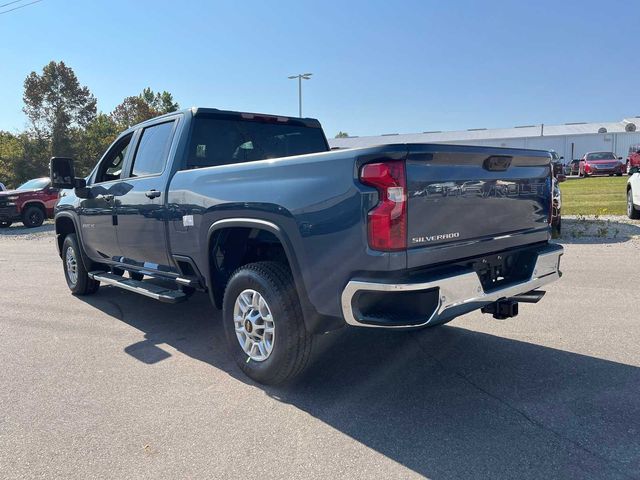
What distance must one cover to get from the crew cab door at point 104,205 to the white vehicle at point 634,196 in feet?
35.4

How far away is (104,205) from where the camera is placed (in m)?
5.60

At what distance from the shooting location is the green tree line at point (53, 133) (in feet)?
137

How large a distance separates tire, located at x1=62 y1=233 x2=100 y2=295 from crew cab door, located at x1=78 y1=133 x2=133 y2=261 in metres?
0.38

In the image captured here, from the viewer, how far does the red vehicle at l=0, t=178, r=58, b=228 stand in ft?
56.7

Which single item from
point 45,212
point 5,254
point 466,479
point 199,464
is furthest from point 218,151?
point 45,212

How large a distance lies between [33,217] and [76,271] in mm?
13159

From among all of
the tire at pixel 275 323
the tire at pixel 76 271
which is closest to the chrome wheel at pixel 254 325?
the tire at pixel 275 323

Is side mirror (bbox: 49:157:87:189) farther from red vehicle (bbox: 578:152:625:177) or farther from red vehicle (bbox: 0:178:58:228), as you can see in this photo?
red vehicle (bbox: 578:152:625:177)

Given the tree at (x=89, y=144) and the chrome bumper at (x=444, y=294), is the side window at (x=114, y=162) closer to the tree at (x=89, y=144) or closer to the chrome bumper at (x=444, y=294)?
the chrome bumper at (x=444, y=294)

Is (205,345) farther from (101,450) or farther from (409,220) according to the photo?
(409,220)

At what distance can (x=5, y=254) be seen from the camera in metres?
11.5

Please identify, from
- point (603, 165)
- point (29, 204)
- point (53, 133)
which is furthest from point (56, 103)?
point (603, 165)

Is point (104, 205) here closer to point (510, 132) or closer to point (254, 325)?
point (254, 325)

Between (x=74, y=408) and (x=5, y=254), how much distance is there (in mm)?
9799
